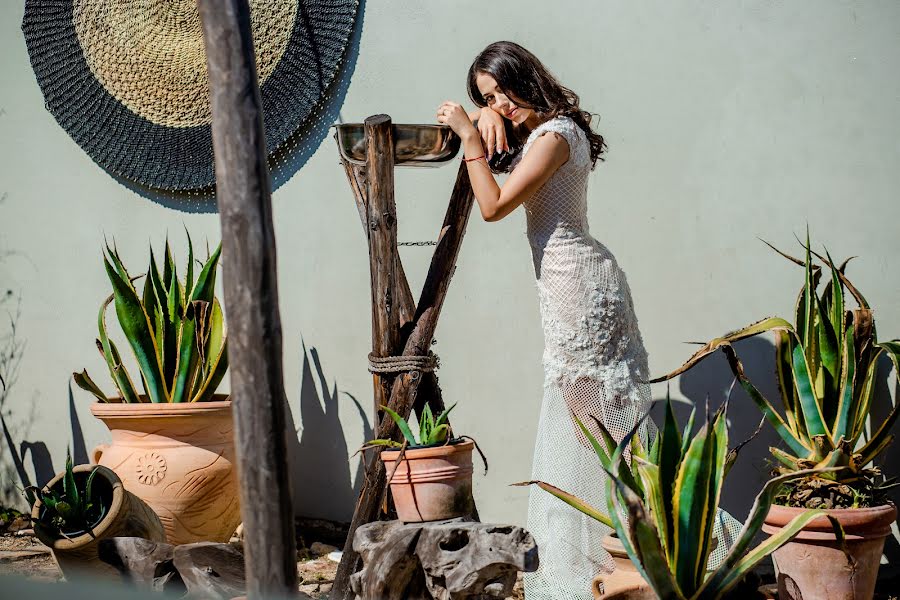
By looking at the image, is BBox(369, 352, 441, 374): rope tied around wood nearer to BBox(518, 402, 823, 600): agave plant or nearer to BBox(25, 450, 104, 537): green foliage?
BBox(518, 402, 823, 600): agave plant

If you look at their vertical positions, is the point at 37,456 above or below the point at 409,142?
below

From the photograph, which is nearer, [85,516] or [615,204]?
[85,516]

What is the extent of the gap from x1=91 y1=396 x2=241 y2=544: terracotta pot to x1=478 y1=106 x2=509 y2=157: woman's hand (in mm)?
1347

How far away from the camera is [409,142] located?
262 cm

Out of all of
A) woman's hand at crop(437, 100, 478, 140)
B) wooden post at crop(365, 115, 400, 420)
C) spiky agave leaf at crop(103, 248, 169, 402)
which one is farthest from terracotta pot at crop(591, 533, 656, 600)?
spiky agave leaf at crop(103, 248, 169, 402)

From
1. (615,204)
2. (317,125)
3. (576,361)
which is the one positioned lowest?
(576,361)

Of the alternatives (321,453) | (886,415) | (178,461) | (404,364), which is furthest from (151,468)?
(886,415)

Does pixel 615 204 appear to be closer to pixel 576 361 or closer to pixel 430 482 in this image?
pixel 576 361

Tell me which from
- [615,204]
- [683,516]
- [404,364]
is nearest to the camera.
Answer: [683,516]

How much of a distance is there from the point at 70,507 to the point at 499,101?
1713mm

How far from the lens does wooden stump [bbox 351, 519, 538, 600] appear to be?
2121 mm

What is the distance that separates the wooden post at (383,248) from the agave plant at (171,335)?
98cm

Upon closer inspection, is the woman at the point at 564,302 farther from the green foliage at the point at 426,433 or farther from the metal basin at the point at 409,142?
the green foliage at the point at 426,433

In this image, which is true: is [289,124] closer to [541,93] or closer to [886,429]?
[541,93]
